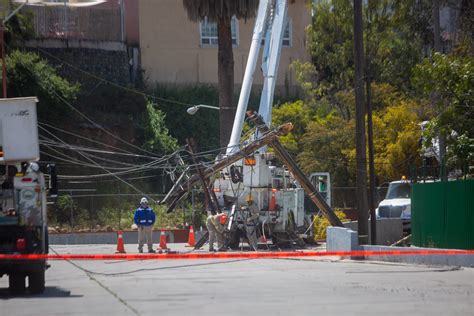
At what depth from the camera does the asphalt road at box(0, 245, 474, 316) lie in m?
12.8

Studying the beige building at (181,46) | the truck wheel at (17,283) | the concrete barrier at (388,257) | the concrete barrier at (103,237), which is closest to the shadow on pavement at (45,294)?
the truck wheel at (17,283)

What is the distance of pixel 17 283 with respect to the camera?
15633 millimetres

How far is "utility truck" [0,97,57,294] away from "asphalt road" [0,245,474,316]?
1.84 ft

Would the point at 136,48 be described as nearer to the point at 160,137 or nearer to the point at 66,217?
the point at 160,137

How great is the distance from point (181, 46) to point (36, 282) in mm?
39596

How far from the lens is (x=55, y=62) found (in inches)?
1930

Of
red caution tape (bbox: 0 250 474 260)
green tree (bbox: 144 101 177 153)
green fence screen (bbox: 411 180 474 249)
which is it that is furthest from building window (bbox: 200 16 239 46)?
red caution tape (bbox: 0 250 474 260)

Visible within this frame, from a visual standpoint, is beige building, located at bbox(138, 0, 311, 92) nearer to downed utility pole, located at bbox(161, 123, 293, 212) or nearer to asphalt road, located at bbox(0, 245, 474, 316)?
downed utility pole, located at bbox(161, 123, 293, 212)

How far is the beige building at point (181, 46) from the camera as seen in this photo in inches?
2099

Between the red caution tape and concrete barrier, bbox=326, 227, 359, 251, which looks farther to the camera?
concrete barrier, bbox=326, 227, 359, 251

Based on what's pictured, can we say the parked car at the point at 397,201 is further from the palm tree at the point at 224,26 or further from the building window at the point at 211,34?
the building window at the point at 211,34

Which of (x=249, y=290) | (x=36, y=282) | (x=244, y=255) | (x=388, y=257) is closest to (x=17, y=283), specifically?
(x=36, y=282)

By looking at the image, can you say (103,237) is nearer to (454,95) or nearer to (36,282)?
(454,95)

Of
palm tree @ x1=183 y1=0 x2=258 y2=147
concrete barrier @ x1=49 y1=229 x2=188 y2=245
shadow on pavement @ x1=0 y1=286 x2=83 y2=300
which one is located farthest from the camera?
concrete barrier @ x1=49 y1=229 x2=188 y2=245
